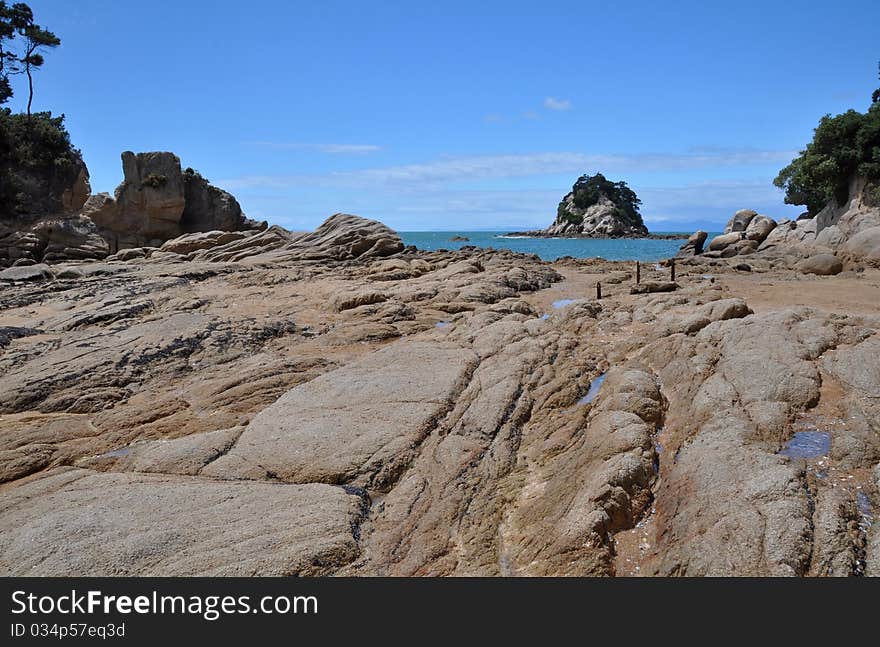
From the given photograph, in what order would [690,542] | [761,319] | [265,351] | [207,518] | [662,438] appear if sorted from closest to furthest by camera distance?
[690,542], [207,518], [662,438], [761,319], [265,351]

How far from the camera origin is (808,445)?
738cm

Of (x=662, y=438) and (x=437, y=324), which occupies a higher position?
(x=437, y=324)

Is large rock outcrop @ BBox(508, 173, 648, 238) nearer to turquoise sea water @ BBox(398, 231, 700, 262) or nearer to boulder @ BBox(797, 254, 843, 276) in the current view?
turquoise sea water @ BBox(398, 231, 700, 262)

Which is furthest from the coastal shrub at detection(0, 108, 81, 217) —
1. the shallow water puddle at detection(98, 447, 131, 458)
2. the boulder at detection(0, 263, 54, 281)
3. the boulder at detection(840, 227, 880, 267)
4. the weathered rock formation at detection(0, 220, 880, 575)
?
the boulder at detection(840, 227, 880, 267)

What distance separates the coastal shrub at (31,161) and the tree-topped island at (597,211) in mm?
95851

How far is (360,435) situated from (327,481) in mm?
1036

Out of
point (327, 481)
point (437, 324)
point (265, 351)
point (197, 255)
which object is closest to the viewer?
point (327, 481)

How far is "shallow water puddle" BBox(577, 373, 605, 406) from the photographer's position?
9.94 meters

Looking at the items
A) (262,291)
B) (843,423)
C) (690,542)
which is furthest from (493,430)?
(262,291)

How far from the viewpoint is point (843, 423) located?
7762 mm

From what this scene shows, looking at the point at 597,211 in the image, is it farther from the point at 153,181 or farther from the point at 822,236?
the point at 153,181

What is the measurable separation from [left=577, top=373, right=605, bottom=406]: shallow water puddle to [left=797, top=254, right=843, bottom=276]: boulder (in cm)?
2013

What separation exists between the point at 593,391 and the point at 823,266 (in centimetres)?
2129

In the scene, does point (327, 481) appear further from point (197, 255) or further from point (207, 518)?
point (197, 255)
